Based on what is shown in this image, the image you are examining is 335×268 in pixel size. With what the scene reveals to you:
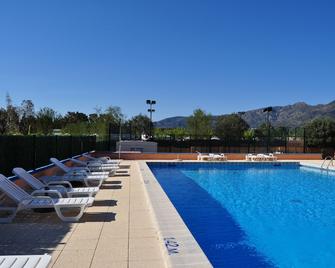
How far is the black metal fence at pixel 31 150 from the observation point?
9.89m

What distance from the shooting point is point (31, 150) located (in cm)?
1188

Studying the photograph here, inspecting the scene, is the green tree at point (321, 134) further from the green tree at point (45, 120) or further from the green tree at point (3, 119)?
the green tree at point (3, 119)

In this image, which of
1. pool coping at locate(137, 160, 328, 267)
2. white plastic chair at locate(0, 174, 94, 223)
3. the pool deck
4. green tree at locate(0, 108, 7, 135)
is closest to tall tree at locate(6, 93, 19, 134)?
green tree at locate(0, 108, 7, 135)

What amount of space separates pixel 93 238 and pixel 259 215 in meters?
5.63

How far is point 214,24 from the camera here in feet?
76.3

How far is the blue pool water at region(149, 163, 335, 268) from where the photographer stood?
6.95m

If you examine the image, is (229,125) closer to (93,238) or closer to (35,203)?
(35,203)

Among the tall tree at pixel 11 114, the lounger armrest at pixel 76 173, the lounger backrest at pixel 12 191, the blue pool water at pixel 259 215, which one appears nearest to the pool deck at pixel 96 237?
the lounger backrest at pixel 12 191

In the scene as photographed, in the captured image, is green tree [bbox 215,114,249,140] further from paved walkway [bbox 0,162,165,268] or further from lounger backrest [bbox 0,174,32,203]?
lounger backrest [bbox 0,174,32,203]

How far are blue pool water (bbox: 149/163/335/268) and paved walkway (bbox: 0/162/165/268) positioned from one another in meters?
1.59

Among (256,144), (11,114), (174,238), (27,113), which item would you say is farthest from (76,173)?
(27,113)

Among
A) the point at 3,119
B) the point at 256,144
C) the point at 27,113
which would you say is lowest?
the point at 256,144

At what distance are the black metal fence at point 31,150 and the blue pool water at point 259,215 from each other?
4220 millimetres

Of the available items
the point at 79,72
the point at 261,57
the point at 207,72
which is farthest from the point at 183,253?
the point at 207,72
